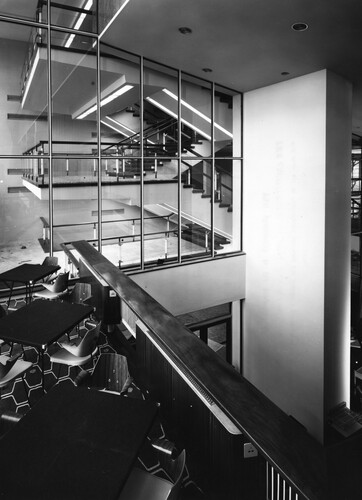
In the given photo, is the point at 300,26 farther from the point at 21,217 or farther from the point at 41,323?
the point at 21,217

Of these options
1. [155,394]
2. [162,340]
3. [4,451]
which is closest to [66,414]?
[4,451]

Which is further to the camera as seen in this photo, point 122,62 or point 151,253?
point 151,253

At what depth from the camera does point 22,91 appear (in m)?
6.62

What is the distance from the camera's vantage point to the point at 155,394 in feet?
9.93

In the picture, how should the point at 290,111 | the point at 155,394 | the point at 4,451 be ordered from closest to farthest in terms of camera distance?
the point at 4,451 → the point at 155,394 → the point at 290,111

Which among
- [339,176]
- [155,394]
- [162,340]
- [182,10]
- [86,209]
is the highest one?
[182,10]

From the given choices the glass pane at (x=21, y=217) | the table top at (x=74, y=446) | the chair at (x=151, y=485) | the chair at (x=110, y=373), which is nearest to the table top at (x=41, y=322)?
the chair at (x=110, y=373)

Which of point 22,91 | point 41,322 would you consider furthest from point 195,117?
point 41,322

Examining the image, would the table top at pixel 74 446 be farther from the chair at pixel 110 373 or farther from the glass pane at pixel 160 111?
the glass pane at pixel 160 111

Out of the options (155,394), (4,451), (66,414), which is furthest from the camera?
(155,394)

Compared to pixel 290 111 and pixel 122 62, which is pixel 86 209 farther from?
pixel 290 111

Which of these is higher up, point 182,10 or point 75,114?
point 182,10

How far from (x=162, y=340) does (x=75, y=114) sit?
5651 mm

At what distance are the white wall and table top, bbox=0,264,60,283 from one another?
4802mm
